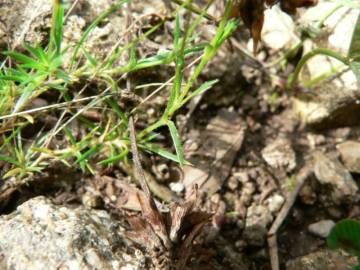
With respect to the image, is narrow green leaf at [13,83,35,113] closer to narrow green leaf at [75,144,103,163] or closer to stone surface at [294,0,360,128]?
narrow green leaf at [75,144,103,163]

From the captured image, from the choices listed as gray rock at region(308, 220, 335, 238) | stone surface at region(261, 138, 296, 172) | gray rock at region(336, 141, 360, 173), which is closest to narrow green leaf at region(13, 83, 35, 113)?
stone surface at region(261, 138, 296, 172)

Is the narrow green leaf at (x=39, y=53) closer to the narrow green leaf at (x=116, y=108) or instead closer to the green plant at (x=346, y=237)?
the narrow green leaf at (x=116, y=108)

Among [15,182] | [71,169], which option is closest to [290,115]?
[71,169]

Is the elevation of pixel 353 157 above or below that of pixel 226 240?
above

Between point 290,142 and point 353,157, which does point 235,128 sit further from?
point 353,157

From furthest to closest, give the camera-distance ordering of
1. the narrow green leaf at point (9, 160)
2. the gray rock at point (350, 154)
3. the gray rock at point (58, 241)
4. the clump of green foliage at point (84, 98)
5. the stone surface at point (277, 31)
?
the stone surface at point (277, 31) → the gray rock at point (350, 154) → the narrow green leaf at point (9, 160) → the clump of green foliage at point (84, 98) → the gray rock at point (58, 241)

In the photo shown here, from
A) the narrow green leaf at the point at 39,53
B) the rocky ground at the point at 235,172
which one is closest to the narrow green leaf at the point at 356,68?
the rocky ground at the point at 235,172

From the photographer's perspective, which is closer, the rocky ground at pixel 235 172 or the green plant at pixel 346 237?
the rocky ground at pixel 235 172
